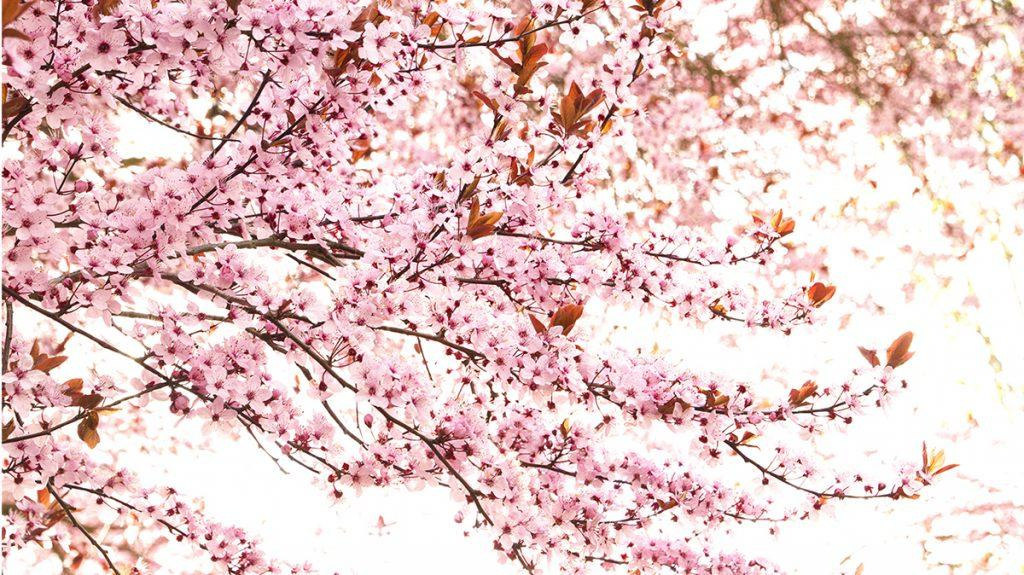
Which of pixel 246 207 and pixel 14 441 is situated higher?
pixel 246 207

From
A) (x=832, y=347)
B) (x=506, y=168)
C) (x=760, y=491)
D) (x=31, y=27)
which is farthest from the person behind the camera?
(x=832, y=347)

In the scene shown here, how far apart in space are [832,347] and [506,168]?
5.37m

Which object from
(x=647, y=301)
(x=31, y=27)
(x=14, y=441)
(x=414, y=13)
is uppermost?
(x=414, y=13)

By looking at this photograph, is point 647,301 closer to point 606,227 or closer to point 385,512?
point 606,227

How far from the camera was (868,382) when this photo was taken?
220 cm

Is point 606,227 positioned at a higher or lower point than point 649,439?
lower

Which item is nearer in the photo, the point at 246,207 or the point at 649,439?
the point at 246,207

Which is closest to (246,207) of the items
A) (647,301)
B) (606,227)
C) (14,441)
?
(14,441)

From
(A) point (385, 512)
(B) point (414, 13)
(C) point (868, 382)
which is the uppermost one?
(A) point (385, 512)

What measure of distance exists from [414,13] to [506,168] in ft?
1.47

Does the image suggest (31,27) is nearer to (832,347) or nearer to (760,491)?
(760,491)

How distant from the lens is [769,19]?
19.3 ft

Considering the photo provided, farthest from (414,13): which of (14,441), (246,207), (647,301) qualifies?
(14,441)

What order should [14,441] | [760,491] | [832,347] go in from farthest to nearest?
[832,347]
[760,491]
[14,441]
